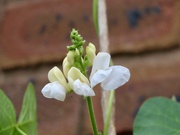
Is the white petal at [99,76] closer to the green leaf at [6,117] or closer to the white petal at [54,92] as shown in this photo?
the white petal at [54,92]

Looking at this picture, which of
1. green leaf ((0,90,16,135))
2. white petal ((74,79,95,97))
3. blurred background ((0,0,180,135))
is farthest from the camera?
blurred background ((0,0,180,135))

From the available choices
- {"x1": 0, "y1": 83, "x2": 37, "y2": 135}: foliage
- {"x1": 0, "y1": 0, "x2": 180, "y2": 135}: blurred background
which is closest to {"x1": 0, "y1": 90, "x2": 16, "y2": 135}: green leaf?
{"x1": 0, "y1": 83, "x2": 37, "y2": 135}: foliage

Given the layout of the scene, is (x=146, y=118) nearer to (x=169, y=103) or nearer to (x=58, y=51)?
(x=169, y=103)

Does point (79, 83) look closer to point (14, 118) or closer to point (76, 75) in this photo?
point (76, 75)

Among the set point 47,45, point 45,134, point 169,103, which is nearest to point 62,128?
point 45,134

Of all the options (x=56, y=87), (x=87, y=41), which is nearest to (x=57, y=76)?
(x=56, y=87)

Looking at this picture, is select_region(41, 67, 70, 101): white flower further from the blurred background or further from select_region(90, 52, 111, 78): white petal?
the blurred background

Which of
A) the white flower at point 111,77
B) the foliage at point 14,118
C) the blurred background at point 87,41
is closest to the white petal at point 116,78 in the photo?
the white flower at point 111,77
